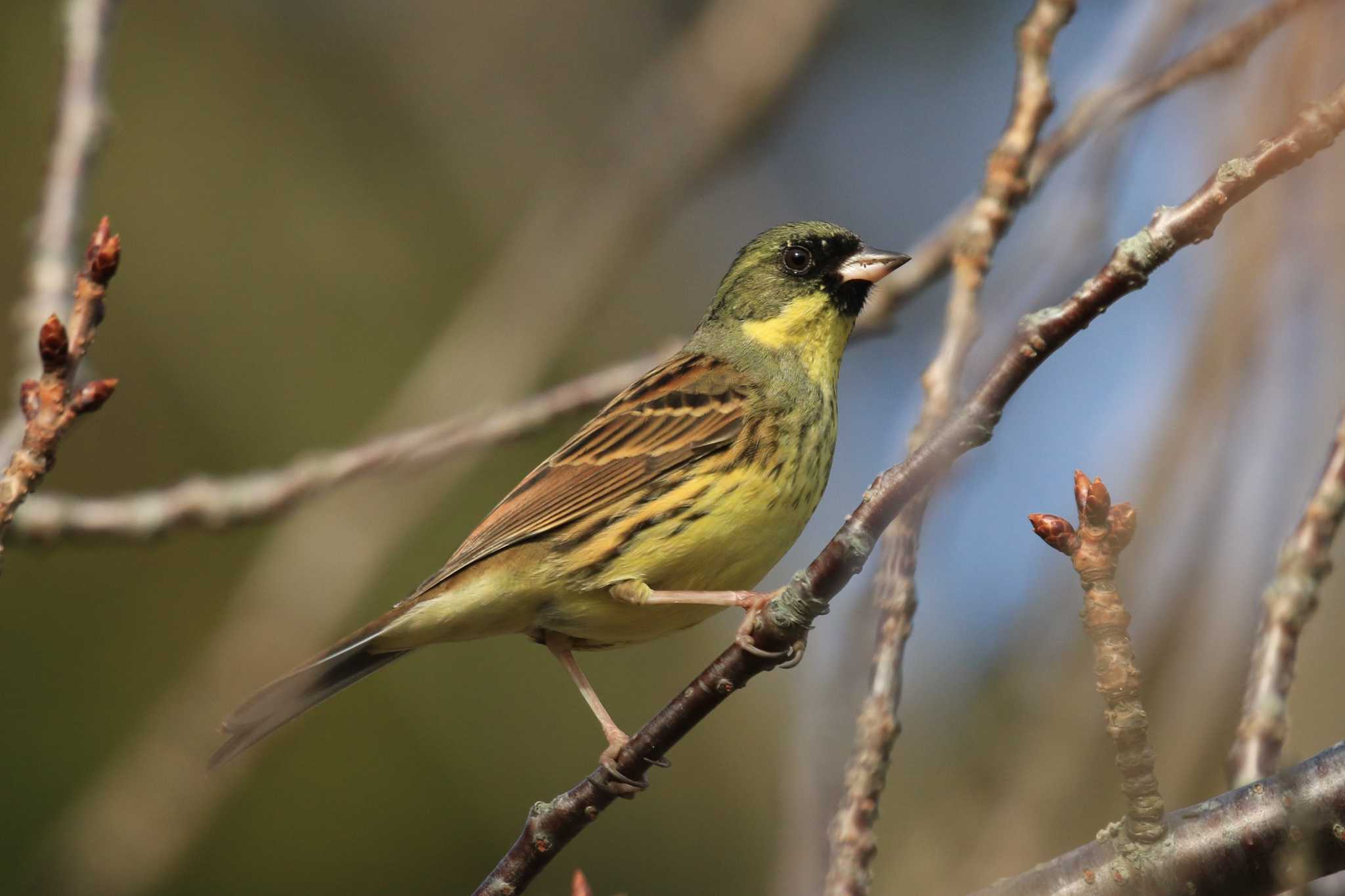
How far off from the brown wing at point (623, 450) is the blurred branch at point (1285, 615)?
6.24ft

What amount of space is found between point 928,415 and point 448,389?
8.35ft

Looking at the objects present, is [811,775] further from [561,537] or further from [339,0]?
[339,0]

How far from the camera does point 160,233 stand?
Answer: 848 cm

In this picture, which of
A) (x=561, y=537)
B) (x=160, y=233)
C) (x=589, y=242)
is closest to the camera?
(x=561, y=537)

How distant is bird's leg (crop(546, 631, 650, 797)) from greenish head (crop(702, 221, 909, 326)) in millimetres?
1391

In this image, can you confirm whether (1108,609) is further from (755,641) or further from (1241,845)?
(755,641)

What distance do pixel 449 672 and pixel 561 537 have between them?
3.12 m

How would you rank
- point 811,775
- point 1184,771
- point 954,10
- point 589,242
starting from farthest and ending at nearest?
point 954,10, point 589,242, point 1184,771, point 811,775

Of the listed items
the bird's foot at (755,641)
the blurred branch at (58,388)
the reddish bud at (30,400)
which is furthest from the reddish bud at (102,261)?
the bird's foot at (755,641)

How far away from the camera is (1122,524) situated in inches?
87.7

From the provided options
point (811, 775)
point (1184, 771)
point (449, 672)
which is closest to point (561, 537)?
point (811, 775)

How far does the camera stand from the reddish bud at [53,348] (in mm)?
2588

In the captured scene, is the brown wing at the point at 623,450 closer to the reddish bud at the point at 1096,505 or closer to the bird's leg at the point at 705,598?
the bird's leg at the point at 705,598

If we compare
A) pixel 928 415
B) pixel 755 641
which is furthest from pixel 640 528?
pixel 755 641
